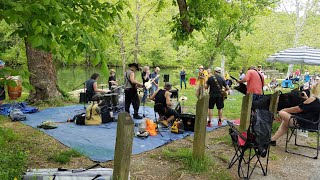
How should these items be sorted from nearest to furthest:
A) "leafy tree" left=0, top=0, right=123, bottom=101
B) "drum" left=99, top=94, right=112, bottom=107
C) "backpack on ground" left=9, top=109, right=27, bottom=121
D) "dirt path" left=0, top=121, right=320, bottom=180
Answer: "leafy tree" left=0, top=0, right=123, bottom=101 → "dirt path" left=0, top=121, right=320, bottom=180 → "backpack on ground" left=9, top=109, right=27, bottom=121 → "drum" left=99, top=94, right=112, bottom=107

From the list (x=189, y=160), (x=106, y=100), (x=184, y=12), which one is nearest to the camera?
(x=189, y=160)

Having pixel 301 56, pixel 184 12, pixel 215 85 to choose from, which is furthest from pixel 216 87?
pixel 301 56

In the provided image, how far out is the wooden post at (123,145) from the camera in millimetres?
2957

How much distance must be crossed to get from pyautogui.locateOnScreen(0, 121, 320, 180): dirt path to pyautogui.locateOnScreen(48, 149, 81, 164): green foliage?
80mm

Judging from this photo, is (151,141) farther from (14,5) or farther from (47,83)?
(47,83)

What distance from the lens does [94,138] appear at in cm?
606

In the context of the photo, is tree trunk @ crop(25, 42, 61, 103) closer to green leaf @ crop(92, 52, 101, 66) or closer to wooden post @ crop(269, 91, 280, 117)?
wooden post @ crop(269, 91, 280, 117)

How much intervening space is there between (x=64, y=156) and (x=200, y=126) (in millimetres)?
2308

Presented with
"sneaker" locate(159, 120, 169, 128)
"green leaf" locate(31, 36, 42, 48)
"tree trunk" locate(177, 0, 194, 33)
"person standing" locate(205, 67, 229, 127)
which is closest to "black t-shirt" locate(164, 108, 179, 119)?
"sneaker" locate(159, 120, 169, 128)

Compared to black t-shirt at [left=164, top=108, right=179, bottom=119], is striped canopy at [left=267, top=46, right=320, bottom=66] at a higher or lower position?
higher

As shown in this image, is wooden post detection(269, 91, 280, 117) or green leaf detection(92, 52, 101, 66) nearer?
green leaf detection(92, 52, 101, 66)

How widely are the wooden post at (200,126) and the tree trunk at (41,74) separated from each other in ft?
22.7

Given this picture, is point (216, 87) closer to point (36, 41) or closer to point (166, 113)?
point (166, 113)

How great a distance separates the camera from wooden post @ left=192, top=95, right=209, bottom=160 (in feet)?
14.2
